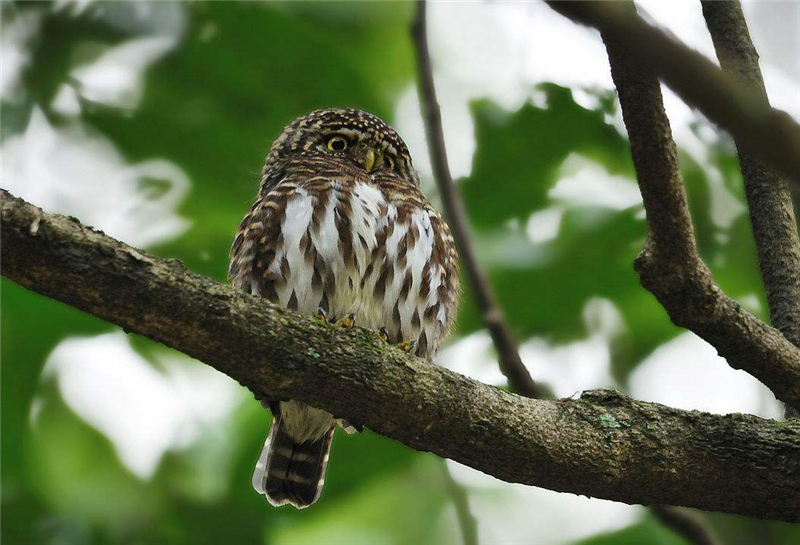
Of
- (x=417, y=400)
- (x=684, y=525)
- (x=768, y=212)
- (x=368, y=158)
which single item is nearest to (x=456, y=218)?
(x=417, y=400)

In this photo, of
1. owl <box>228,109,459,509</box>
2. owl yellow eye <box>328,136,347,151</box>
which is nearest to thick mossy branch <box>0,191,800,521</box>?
owl <box>228,109,459,509</box>

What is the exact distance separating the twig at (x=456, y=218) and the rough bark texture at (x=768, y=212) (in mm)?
1359

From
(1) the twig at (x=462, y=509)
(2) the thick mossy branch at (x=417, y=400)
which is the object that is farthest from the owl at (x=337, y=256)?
(2) the thick mossy branch at (x=417, y=400)

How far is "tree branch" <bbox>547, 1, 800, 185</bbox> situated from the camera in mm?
1342

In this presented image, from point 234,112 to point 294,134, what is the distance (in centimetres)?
47

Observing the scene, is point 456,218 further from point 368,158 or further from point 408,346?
point 368,158

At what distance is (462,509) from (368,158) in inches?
80.8

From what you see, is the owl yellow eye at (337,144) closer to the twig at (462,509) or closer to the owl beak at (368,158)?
the owl beak at (368,158)

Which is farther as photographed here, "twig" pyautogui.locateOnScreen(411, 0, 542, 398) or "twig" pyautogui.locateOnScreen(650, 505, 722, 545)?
"twig" pyautogui.locateOnScreen(650, 505, 722, 545)

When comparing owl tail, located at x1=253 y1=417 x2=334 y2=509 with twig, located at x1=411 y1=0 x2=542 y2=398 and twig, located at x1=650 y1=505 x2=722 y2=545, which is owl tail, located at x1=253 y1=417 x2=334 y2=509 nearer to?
twig, located at x1=650 y1=505 x2=722 y2=545

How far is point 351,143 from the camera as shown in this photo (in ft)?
18.5

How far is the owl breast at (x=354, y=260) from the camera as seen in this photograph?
462 cm

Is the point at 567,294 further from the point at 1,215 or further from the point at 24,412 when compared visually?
the point at 1,215

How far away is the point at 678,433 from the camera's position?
353cm
